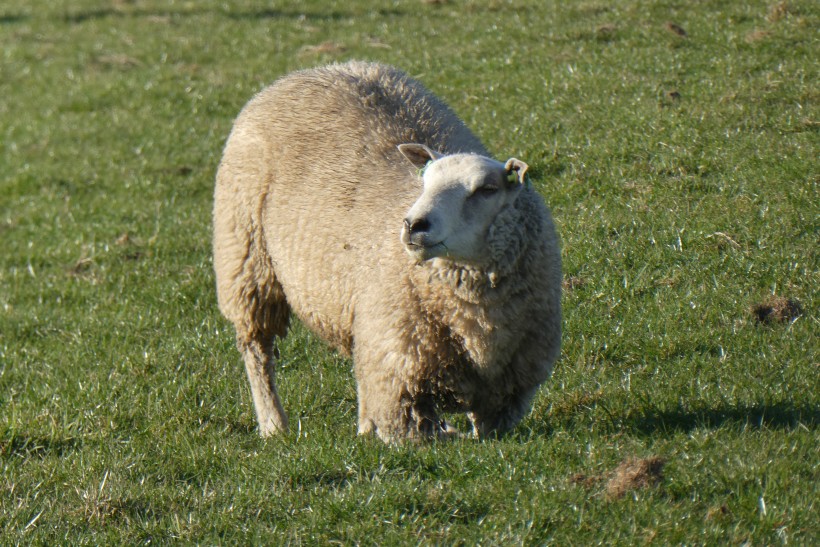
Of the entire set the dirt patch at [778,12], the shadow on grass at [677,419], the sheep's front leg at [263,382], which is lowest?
the sheep's front leg at [263,382]

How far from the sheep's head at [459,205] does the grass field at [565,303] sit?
0.91 m

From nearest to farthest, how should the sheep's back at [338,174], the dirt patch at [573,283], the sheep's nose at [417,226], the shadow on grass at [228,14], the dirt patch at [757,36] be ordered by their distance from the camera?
the sheep's nose at [417,226]
the sheep's back at [338,174]
the dirt patch at [573,283]
the dirt patch at [757,36]
the shadow on grass at [228,14]

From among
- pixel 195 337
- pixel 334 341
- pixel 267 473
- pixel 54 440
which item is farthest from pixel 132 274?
pixel 267 473

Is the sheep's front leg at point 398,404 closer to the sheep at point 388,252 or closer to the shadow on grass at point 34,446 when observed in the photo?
the sheep at point 388,252

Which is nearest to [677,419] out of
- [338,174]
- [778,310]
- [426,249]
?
[778,310]

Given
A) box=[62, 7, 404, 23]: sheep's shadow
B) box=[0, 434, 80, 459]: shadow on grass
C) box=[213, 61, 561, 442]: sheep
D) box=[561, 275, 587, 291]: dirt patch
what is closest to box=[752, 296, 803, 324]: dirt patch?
box=[561, 275, 587, 291]: dirt patch

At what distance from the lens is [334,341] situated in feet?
19.2

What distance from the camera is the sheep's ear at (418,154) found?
5.15m

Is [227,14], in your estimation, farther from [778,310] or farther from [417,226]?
[417,226]

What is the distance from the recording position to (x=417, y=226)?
178 inches

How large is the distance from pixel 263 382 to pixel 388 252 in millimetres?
1513

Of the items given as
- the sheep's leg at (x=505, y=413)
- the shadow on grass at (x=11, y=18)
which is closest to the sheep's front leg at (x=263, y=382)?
the sheep's leg at (x=505, y=413)

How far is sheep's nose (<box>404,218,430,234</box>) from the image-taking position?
14.8 ft

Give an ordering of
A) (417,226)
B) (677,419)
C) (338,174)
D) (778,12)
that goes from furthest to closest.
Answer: (778,12) < (338,174) < (677,419) < (417,226)
